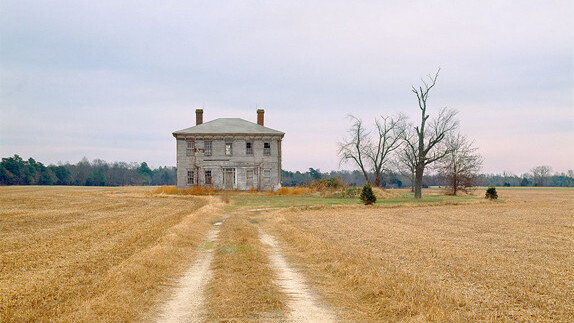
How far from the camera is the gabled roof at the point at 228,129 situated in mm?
50125

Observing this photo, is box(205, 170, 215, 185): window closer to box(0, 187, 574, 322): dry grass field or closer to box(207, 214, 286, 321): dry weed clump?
box(0, 187, 574, 322): dry grass field

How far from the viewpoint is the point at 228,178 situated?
5041 cm

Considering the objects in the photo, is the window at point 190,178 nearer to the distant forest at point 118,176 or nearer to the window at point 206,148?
the window at point 206,148

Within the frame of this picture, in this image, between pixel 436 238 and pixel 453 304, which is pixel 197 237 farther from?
pixel 453 304

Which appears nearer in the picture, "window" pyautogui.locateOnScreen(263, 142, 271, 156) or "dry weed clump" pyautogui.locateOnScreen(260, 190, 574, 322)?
"dry weed clump" pyautogui.locateOnScreen(260, 190, 574, 322)

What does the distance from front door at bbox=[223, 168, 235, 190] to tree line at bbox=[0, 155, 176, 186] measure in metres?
74.3

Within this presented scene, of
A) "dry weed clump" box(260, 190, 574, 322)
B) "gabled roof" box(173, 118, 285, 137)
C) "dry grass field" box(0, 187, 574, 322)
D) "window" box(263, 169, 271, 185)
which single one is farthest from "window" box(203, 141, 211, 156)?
"dry weed clump" box(260, 190, 574, 322)

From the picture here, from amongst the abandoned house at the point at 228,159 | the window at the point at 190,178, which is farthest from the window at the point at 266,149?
the window at the point at 190,178

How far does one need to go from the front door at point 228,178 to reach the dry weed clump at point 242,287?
122ft

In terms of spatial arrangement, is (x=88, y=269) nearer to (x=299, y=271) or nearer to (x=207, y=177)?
(x=299, y=271)

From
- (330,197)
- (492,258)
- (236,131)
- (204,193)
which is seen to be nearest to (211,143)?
(236,131)

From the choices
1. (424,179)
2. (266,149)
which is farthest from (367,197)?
(424,179)

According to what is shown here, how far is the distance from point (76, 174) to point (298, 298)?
5138 inches

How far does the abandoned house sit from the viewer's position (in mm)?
50125
